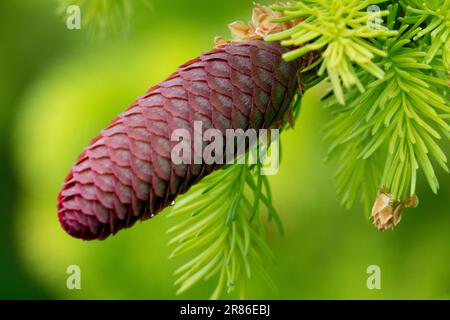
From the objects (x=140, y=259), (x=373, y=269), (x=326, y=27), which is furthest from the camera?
(x=140, y=259)

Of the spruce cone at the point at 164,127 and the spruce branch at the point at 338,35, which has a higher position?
the spruce branch at the point at 338,35

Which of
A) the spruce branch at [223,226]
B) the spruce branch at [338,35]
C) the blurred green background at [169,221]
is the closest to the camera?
the spruce branch at [338,35]

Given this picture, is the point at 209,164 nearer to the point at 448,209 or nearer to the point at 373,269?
the point at 373,269

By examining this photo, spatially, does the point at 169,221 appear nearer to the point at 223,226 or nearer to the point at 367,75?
the point at 223,226

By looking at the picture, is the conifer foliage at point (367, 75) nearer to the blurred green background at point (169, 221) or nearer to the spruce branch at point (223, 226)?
the spruce branch at point (223, 226)

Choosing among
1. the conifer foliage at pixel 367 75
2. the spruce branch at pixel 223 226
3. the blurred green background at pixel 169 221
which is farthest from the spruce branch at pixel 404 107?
the blurred green background at pixel 169 221

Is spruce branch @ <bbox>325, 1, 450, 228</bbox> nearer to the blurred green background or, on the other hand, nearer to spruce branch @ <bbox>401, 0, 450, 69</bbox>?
spruce branch @ <bbox>401, 0, 450, 69</bbox>
